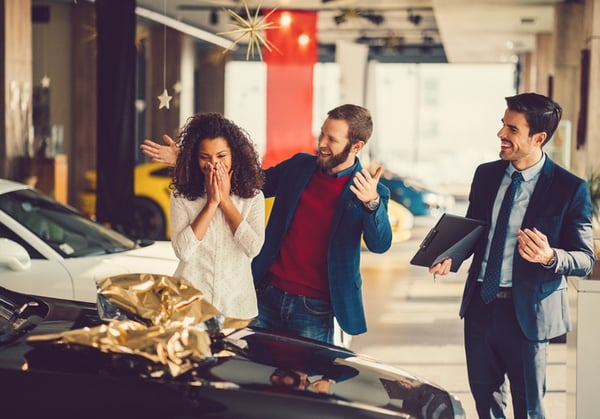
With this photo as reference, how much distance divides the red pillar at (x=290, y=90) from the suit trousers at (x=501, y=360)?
→ 10584mm

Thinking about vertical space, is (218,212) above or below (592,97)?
below

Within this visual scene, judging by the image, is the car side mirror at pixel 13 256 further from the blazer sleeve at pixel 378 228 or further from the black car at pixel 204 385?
the blazer sleeve at pixel 378 228

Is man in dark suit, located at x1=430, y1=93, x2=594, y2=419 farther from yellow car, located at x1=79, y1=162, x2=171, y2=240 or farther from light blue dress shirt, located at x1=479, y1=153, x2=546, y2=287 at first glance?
yellow car, located at x1=79, y1=162, x2=171, y2=240

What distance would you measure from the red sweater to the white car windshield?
2.38 meters

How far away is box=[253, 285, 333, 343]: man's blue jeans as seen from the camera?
4.02 metres

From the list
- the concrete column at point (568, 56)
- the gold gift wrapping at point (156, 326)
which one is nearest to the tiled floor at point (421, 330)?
the gold gift wrapping at point (156, 326)

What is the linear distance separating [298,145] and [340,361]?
448 inches

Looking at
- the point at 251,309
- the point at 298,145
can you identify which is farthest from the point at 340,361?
the point at 298,145

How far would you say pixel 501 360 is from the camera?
4.05m

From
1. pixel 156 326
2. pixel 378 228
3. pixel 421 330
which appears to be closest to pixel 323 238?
pixel 378 228

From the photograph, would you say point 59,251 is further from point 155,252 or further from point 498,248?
point 498,248

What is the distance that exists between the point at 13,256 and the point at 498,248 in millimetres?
2801

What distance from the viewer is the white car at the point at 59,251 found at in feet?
18.3

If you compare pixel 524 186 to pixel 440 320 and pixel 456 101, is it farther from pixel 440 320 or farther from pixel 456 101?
pixel 456 101
